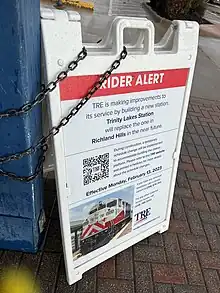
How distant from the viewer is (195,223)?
2.58 metres

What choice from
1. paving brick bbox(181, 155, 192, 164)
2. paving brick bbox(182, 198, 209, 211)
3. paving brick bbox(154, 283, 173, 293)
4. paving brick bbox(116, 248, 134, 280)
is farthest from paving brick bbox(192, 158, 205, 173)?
paving brick bbox(154, 283, 173, 293)

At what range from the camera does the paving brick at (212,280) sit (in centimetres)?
204

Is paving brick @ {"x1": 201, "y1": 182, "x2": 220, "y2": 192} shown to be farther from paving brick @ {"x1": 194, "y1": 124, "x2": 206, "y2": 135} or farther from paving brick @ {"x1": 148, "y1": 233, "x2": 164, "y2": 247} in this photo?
paving brick @ {"x1": 194, "y1": 124, "x2": 206, "y2": 135}

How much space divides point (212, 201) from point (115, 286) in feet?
4.46

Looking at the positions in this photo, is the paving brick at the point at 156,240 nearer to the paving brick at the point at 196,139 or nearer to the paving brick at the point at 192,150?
the paving brick at the point at 192,150

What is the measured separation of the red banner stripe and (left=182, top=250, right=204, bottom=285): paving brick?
126cm


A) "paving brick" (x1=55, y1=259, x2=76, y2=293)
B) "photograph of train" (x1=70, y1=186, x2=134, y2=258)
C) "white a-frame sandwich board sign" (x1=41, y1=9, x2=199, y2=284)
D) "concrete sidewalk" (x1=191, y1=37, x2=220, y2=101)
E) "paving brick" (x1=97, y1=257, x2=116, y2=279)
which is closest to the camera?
"white a-frame sandwich board sign" (x1=41, y1=9, x2=199, y2=284)

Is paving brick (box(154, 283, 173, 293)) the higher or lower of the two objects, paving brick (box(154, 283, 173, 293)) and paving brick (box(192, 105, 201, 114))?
the higher

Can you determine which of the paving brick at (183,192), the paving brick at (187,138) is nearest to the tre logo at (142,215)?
the paving brick at (183,192)

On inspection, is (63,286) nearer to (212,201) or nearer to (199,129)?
(212,201)

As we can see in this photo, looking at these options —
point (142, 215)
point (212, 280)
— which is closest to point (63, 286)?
point (142, 215)

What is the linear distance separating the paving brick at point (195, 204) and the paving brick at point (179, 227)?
23 cm

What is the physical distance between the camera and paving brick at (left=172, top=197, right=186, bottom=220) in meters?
2.62

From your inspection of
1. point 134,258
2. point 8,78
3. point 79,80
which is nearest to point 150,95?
point 79,80
